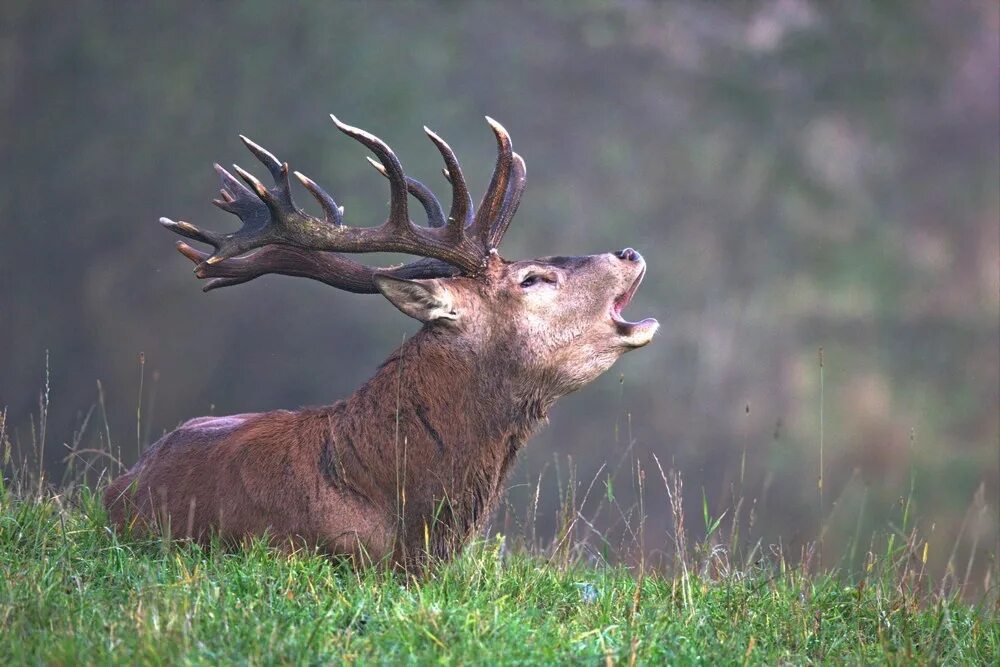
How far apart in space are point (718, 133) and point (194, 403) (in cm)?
1065

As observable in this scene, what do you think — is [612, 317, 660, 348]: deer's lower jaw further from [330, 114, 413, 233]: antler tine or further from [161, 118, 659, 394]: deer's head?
[330, 114, 413, 233]: antler tine

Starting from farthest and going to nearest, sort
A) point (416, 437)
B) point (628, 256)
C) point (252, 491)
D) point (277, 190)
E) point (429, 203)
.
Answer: point (429, 203) → point (628, 256) → point (277, 190) → point (416, 437) → point (252, 491)

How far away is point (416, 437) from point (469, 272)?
84cm

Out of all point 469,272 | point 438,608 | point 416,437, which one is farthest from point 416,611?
point 469,272

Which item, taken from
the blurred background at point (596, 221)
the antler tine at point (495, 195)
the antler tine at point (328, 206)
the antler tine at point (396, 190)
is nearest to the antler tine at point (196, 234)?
the antler tine at point (328, 206)

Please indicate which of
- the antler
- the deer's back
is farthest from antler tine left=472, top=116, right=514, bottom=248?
the deer's back

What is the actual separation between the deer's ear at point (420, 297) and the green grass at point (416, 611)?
3.49 ft

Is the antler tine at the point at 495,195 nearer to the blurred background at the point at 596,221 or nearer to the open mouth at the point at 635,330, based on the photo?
the open mouth at the point at 635,330

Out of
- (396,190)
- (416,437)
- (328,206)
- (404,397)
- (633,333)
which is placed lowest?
(416,437)

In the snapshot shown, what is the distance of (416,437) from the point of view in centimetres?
602

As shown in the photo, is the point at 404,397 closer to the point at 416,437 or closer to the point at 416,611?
the point at 416,437

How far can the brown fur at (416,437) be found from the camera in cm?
586

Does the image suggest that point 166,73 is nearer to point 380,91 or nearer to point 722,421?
point 380,91

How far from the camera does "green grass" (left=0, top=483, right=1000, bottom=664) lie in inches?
177
